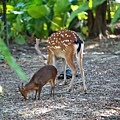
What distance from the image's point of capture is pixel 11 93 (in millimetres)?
5902

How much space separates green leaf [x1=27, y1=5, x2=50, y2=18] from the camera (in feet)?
38.9

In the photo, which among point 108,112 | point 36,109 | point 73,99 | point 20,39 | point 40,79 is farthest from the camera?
point 20,39

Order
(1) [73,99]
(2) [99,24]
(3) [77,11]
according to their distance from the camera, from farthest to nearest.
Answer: (2) [99,24] < (1) [73,99] < (3) [77,11]

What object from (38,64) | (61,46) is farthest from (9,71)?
(61,46)

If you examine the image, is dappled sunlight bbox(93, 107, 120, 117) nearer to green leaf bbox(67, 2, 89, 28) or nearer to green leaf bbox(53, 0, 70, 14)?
green leaf bbox(67, 2, 89, 28)

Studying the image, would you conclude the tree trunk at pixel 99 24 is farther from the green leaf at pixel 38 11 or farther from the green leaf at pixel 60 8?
the green leaf at pixel 38 11

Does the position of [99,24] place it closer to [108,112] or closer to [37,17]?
[37,17]

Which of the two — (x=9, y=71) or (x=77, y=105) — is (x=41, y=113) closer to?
(x=77, y=105)

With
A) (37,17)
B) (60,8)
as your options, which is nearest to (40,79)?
(37,17)

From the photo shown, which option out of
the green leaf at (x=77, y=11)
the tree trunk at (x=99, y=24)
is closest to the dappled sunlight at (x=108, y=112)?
the green leaf at (x=77, y=11)

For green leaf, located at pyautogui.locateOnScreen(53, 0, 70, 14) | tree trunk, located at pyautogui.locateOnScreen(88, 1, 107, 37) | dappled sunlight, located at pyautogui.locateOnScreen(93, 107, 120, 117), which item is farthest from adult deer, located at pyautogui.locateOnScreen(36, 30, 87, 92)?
tree trunk, located at pyautogui.locateOnScreen(88, 1, 107, 37)

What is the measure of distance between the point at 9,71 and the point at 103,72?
75.3 inches

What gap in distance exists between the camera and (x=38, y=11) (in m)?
12.1

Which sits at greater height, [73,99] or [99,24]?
[99,24]
